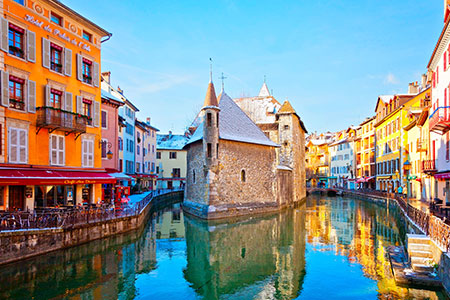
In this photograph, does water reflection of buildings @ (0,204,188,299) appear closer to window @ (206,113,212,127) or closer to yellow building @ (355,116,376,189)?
window @ (206,113,212,127)

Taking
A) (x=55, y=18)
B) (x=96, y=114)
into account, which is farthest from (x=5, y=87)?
(x=96, y=114)

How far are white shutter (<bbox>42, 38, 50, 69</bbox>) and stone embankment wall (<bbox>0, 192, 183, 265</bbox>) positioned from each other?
855 centimetres

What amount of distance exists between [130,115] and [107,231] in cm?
2419

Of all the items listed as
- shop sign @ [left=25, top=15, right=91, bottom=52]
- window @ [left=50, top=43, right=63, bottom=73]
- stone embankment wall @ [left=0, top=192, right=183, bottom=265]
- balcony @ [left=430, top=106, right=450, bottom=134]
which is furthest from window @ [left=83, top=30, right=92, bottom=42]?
balcony @ [left=430, top=106, right=450, bottom=134]

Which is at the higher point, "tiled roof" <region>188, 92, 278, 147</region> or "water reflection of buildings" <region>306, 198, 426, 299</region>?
"tiled roof" <region>188, 92, 278, 147</region>

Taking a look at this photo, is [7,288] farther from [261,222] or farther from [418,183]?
[418,183]

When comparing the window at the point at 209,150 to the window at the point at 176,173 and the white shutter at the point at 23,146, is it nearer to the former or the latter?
the white shutter at the point at 23,146

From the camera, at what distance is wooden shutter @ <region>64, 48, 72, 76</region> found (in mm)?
19203

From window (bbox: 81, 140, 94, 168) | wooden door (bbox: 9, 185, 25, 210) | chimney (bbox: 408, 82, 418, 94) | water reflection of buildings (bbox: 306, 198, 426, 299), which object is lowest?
water reflection of buildings (bbox: 306, 198, 426, 299)

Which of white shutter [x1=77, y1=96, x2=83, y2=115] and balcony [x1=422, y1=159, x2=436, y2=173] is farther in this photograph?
balcony [x1=422, y1=159, x2=436, y2=173]

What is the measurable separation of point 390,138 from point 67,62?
1576 inches

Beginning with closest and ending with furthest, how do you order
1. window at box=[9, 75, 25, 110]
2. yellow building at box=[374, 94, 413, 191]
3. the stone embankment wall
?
the stone embankment wall → window at box=[9, 75, 25, 110] → yellow building at box=[374, 94, 413, 191]

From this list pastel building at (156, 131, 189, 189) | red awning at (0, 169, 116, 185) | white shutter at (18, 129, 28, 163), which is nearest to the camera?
red awning at (0, 169, 116, 185)

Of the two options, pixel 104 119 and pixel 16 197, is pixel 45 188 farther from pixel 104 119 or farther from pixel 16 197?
pixel 104 119
